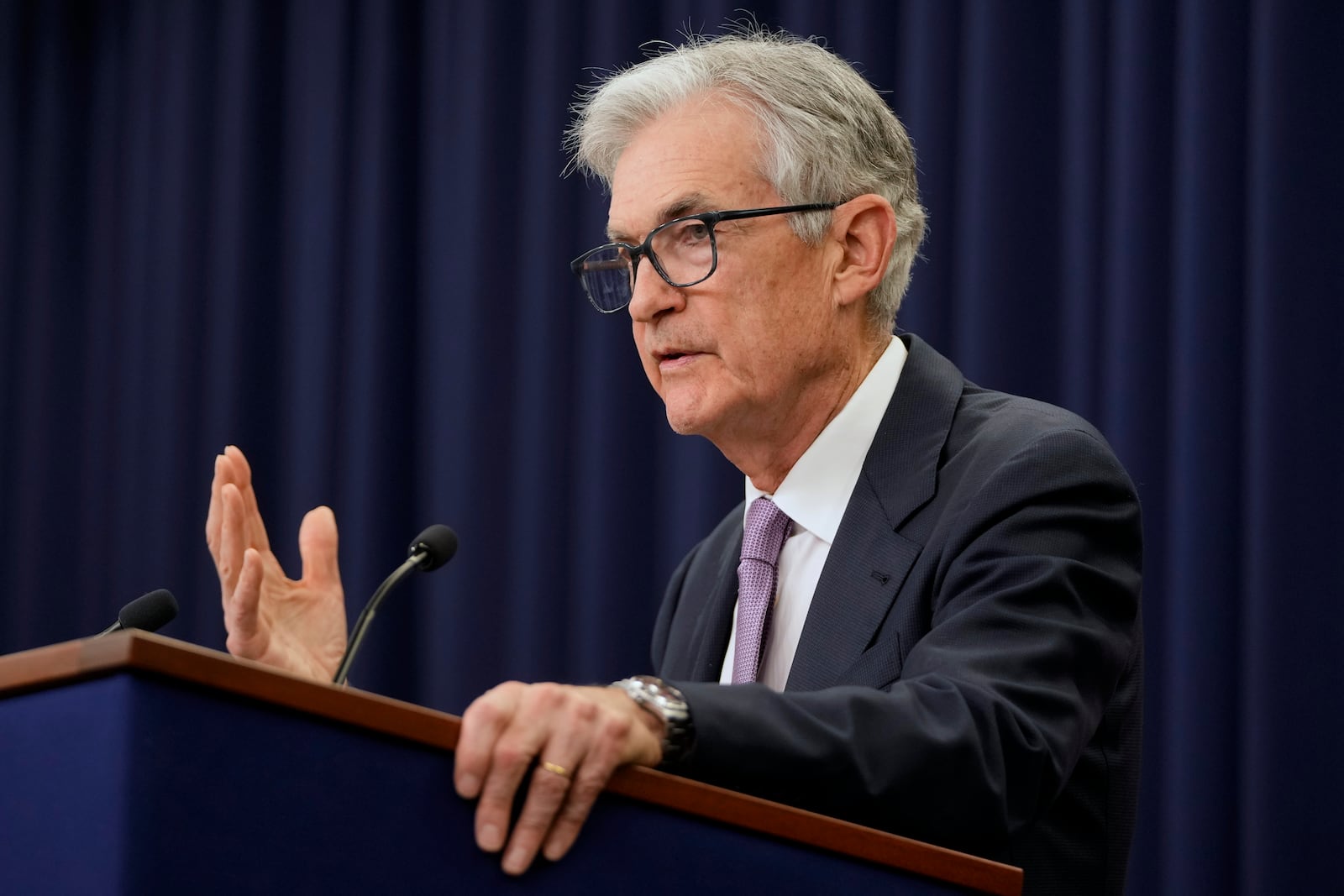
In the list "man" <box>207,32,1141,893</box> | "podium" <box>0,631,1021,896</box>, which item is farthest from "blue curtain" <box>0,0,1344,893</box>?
"podium" <box>0,631,1021,896</box>

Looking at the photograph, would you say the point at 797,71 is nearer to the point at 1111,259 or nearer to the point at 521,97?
the point at 1111,259

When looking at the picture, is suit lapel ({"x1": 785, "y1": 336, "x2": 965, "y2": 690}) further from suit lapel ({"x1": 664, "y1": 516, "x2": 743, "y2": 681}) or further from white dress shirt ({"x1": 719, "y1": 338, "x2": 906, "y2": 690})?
suit lapel ({"x1": 664, "y1": 516, "x2": 743, "y2": 681})

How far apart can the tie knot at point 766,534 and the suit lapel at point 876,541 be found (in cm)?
18

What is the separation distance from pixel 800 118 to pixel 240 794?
130 centimetres

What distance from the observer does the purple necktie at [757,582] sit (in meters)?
1.72

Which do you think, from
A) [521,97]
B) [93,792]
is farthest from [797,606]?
[521,97]

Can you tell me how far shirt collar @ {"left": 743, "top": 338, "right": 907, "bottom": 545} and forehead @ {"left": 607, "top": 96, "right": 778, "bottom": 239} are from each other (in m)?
0.29

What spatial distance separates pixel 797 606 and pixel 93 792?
1088mm

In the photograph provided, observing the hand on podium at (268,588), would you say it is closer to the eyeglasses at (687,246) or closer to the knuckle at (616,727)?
the eyeglasses at (687,246)

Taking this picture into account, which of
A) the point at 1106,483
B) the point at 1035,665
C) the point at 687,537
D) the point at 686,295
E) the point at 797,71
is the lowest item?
the point at 687,537

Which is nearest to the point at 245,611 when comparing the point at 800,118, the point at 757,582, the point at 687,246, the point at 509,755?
the point at 757,582

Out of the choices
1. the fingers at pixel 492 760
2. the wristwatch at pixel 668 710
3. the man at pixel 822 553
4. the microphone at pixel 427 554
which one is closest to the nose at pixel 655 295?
the man at pixel 822 553

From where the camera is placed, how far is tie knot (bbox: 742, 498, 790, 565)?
5.84 ft

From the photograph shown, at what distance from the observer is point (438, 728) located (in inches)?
32.8
